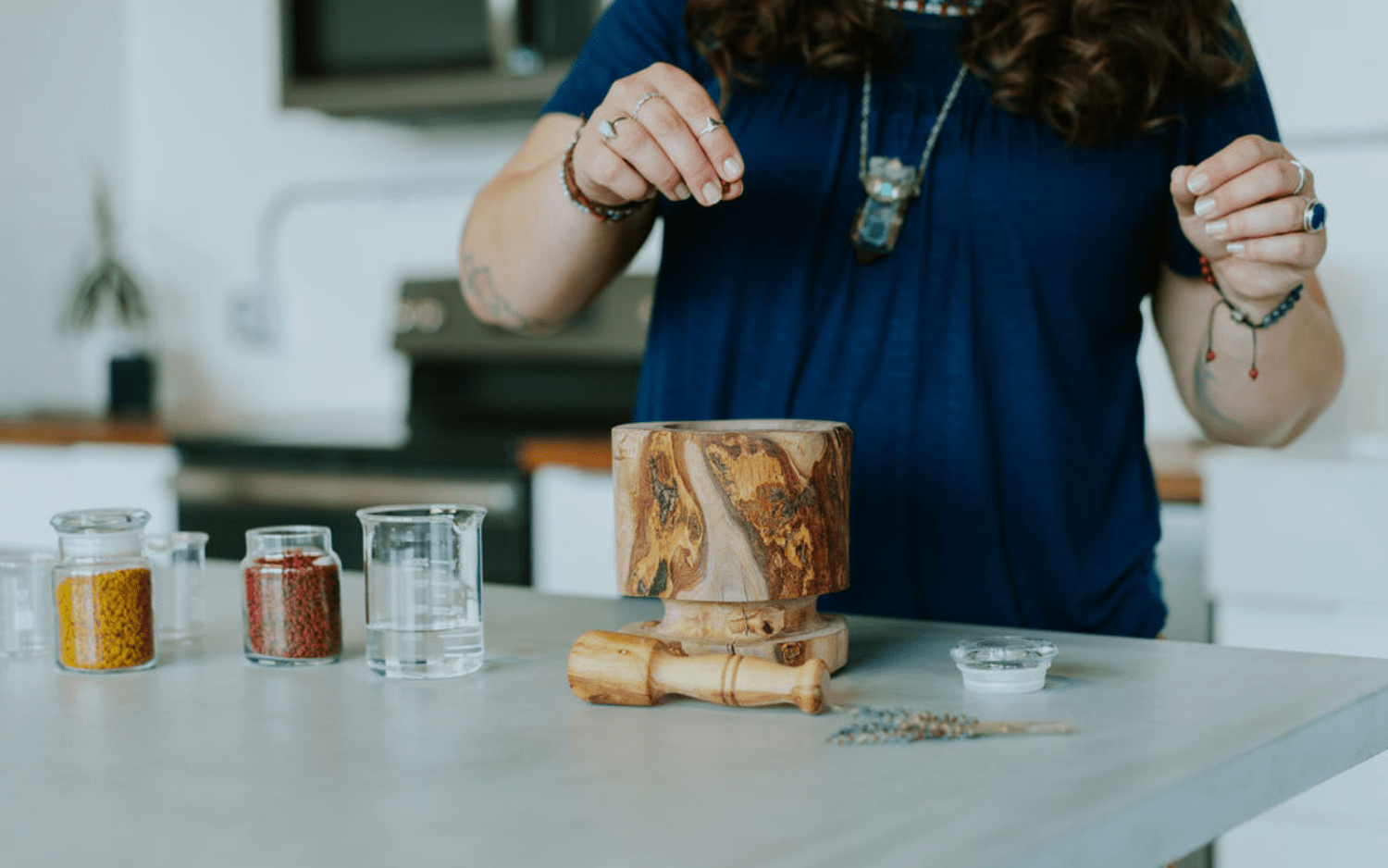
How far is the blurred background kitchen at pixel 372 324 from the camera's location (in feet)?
6.09

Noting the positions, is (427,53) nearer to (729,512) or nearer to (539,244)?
(539,244)

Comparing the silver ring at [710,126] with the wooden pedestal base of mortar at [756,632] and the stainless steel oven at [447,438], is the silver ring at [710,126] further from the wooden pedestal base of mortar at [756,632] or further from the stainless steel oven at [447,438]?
the stainless steel oven at [447,438]

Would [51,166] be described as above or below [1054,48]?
above

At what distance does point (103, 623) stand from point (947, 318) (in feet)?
2.17

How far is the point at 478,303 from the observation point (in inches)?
49.6

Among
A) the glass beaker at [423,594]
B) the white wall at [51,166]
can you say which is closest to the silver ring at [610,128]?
the glass beaker at [423,594]

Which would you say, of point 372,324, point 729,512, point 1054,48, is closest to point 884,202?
point 1054,48

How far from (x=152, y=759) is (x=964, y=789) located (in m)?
0.38

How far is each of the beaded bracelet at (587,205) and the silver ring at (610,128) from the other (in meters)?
0.12

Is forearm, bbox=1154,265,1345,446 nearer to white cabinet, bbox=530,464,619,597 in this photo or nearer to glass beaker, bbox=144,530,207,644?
glass beaker, bbox=144,530,207,644

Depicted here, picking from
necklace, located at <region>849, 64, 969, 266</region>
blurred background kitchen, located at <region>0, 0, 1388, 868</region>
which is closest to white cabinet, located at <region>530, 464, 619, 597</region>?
blurred background kitchen, located at <region>0, 0, 1388, 868</region>

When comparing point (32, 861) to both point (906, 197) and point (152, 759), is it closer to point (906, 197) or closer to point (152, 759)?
point (152, 759)

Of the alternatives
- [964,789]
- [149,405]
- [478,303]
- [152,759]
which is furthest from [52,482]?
[964,789]

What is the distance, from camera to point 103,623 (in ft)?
2.90
